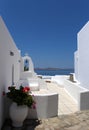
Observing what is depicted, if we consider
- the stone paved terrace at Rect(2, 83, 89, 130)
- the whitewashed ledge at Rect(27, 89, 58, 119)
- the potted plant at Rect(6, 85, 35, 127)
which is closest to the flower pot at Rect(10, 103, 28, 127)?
the potted plant at Rect(6, 85, 35, 127)

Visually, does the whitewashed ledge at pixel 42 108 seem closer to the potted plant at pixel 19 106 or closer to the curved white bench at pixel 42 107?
the curved white bench at pixel 42 107

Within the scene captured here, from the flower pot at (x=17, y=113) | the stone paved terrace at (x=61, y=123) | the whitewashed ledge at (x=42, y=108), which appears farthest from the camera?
the whitewashed ledge at (x=42, y=108)

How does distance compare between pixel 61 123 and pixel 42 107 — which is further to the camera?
pixel 42 107

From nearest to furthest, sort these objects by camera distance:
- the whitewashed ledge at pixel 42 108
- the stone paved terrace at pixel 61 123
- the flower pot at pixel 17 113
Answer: the flower pot at pixel 17 113
the stone paved terrace at pixel 61 123
the whitewashed ledge at pixel 42 108

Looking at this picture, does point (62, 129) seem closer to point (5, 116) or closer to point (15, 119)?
point (15, 119)

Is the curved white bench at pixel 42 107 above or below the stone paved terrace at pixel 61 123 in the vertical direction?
above

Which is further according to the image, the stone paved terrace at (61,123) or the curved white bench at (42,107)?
the curved white bench at (42,107)

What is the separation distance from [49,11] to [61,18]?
423 cm

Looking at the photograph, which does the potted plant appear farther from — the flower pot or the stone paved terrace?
the stone paved terrace

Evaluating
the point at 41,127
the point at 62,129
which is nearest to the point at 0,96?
the point at 41,127

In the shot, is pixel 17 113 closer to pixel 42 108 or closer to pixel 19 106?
pixel 19 106

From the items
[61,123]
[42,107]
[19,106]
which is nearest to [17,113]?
[19,106]

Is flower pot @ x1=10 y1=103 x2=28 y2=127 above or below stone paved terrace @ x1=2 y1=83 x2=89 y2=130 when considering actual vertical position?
above

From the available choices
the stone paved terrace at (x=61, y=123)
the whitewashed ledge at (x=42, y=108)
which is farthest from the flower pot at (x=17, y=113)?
the whitewashed ledge at (x=42, y=108)
